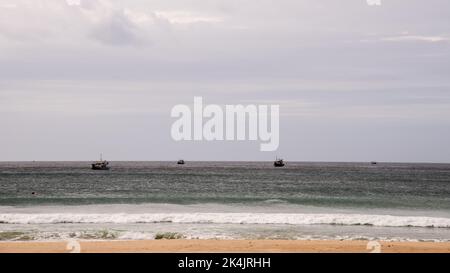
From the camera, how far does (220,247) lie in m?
14.4

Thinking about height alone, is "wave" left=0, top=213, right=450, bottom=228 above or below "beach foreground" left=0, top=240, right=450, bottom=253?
below

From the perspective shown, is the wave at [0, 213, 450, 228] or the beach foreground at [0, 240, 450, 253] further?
the wave at [0, 213, 450, 228]

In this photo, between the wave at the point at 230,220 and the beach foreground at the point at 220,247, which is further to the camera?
the wave at the point at 230,220

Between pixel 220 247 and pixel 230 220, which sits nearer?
pixel 220 247

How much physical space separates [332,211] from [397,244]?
43.7 ft

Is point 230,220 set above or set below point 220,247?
below

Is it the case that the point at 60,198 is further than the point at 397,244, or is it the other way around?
the point at 60,198

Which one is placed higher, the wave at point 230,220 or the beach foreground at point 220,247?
the beach foreground at point 220,247

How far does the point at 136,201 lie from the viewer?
33.9 metres

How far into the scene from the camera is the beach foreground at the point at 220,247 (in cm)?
1399

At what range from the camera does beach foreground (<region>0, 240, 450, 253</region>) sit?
1399 cm

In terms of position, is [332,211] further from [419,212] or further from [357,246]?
[357,246]
